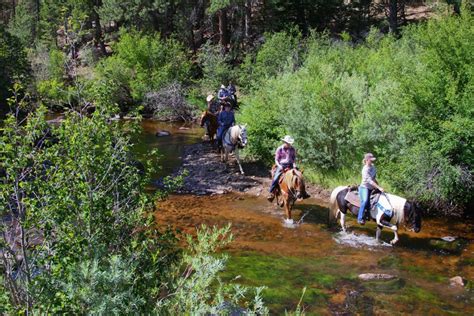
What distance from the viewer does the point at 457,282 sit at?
9508 millimetres

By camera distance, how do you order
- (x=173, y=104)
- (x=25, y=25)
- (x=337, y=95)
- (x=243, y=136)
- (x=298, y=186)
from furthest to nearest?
1. (x=25, y=25)
2. (x=173, y=104)
3. (x=243, y=136)
4. (x=337, y=95)
5. (x=298, y=186)

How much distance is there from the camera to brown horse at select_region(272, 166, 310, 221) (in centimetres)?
1270

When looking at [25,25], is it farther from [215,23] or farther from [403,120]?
[403,120]

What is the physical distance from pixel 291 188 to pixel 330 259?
2684 mm

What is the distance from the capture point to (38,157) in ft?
17.1

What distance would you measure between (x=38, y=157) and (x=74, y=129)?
1.73 ft

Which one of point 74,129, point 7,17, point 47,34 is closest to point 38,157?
point 74,129

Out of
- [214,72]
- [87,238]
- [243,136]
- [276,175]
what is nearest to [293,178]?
[276,175]

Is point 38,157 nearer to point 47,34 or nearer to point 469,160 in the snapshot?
point 469,160

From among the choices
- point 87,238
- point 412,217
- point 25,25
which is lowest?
point 412,217

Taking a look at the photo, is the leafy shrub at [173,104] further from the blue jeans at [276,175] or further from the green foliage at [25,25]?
the green foliage at [25,25]

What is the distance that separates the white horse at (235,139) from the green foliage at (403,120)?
1212 millimetres

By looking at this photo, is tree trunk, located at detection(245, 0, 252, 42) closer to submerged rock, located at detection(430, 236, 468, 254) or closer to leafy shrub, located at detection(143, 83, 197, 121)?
leafy shrub, located at detection(143, 83, 197, 121)

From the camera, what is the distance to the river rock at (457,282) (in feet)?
31.0
